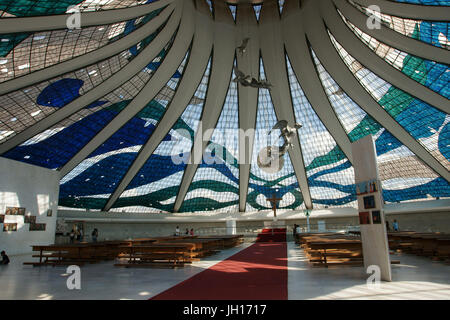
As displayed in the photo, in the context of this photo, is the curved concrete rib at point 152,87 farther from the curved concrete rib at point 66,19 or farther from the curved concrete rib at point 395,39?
the curved concrete rib at point 395,39

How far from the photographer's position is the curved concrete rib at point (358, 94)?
23172 mm

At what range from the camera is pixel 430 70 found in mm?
18453

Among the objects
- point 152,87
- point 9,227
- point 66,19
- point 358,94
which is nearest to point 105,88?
point 152,87

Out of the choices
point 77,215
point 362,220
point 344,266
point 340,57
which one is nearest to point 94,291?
point 362,220

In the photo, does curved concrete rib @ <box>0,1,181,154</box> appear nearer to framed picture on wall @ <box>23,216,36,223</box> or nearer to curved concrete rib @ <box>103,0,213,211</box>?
curved concrete rib @ <box>103,0,213,211</box>

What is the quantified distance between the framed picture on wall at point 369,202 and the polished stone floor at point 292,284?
1892mm

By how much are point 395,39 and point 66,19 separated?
1786 centimetres

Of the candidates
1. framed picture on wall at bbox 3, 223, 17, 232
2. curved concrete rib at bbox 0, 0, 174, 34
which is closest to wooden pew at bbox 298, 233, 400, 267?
curved concrete rib at bbox 0, 0, 174, 34

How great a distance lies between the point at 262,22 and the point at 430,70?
13169 mm

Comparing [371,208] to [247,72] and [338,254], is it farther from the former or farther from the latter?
[247,72]

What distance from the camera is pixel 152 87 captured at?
2345cm

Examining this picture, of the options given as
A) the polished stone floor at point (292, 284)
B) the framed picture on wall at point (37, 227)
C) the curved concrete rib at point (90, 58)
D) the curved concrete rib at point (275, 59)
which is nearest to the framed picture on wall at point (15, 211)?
the framed picture on wall at point (37, 227)

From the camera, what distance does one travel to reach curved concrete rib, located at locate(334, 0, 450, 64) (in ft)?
55.2
